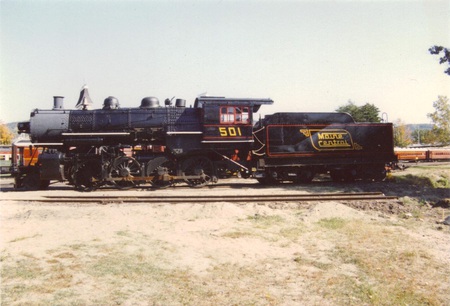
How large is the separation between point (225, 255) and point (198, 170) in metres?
8.65

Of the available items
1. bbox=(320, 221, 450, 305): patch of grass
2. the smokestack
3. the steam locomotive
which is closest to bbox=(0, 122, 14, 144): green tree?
the steam locomotive

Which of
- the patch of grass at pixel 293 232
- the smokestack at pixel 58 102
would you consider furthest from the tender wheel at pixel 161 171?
the patch of grass at pixel 293 232

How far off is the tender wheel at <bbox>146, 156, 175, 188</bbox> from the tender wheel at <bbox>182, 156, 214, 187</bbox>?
0.63 metres

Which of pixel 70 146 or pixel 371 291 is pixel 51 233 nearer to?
pixel 371 291

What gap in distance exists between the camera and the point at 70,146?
49.0 ft

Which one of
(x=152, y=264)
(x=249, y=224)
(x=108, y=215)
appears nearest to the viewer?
(x=152, y=264)

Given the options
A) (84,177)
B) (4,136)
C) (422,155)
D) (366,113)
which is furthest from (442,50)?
(4,136)

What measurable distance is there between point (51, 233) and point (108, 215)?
2049 millimetres

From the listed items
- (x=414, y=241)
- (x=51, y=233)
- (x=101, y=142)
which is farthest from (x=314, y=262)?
(x=101, y=142)

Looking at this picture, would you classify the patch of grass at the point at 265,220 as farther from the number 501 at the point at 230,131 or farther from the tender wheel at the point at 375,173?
the tender wheel at the point at 375,173

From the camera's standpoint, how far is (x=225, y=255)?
21.1ft

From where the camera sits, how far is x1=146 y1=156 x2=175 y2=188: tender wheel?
14.5 metres

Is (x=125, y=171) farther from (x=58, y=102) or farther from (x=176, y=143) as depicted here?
(x=58, y=102)

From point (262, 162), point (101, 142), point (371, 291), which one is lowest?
point (371, 291)
